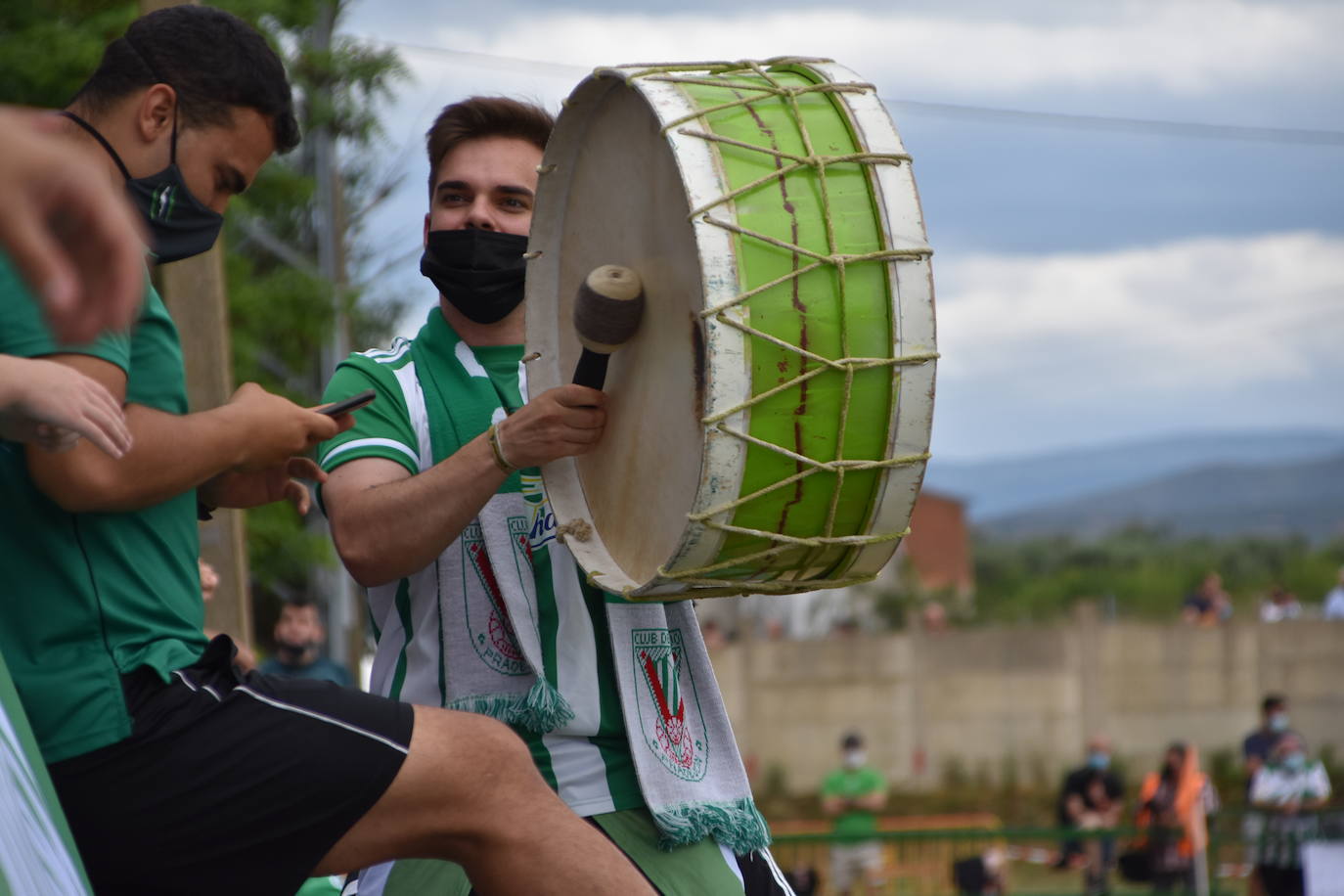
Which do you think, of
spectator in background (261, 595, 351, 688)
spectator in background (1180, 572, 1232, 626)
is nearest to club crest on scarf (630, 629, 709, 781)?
spectator in background (261, 595, 351, 688)

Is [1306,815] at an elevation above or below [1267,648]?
above

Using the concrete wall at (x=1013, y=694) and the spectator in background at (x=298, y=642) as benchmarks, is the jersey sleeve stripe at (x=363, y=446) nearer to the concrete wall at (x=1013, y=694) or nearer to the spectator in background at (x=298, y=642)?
the spectator in background at (x=298, y=642)

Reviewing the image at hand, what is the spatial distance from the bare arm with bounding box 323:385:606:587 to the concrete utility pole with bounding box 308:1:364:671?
11.5 metres

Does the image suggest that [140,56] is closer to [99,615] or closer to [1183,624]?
[99,615]

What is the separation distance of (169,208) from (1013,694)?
24056 millimetres

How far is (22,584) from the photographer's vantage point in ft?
8.09

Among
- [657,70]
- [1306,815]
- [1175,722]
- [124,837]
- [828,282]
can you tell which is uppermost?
[657,70]

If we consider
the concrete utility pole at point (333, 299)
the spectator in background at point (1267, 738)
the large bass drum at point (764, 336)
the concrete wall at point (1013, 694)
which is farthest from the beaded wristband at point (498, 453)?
the concrete wall at point (1013, 694)

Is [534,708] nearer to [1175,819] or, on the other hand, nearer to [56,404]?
[56,404]

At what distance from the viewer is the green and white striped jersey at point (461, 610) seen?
3029 millimetres

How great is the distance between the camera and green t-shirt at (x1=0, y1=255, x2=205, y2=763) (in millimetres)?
2434

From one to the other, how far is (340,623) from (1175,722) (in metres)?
14.3

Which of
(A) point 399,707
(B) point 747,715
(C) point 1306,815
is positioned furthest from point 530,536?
(B) point 747,715

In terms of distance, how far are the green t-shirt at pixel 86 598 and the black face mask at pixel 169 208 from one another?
187 mm
